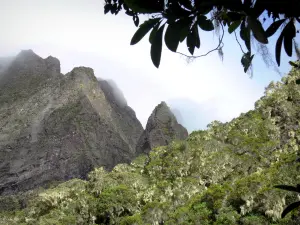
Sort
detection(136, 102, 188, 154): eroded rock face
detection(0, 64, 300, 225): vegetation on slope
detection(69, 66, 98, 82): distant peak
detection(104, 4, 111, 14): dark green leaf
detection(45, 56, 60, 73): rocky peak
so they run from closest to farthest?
detection(104, 4, 111, 14): dark green leaf, detection(0, 64, 300, 225): vegetation on slope, detection(136, 102, 188, 154): eroded rock face, detection(69, 66, 98, 82): distant peak, detection(45, 56, 60, 73): rocky peak

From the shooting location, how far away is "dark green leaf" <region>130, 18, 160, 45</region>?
4.62 feet

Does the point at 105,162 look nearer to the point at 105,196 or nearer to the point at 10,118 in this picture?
the point at 10,118

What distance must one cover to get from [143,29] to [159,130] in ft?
205

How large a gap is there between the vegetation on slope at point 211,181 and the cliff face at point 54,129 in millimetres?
41821

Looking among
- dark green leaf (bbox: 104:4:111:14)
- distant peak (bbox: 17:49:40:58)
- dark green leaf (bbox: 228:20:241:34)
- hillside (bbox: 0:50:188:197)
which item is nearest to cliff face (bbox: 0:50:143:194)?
hillside (bbox: 0:50:188:197)

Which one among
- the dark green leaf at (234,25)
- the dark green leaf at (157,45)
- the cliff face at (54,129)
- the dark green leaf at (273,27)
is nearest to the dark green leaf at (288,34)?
the dark green leaf at (273,27)

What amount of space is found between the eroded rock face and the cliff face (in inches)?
557

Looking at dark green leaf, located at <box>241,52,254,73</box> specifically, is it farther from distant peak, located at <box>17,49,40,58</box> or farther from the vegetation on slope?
distant peak, located at <box>17,49,40,58</box>

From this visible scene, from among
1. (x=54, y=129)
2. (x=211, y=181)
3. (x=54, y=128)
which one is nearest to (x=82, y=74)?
(x=54, y=128)

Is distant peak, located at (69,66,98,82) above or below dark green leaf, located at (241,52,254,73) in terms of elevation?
above

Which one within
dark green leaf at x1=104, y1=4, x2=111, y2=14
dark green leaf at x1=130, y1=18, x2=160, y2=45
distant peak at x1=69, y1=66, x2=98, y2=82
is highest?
distant peak at x1=69, y1=66, x2=98, y2=82

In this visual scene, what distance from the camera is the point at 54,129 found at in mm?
75062

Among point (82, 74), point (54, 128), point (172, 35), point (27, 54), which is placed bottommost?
point (172, 35)

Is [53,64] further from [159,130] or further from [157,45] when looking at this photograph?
[157,45]
